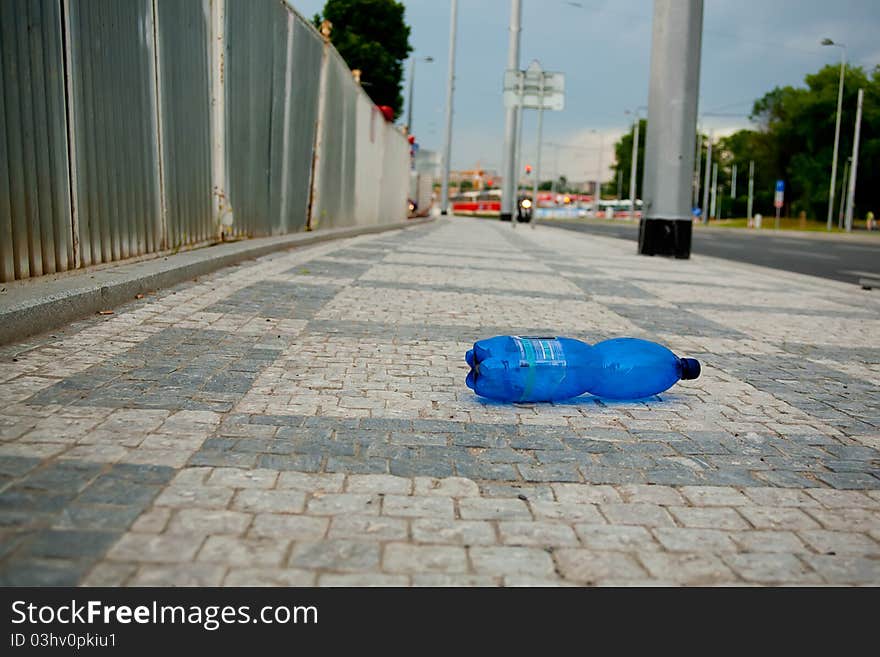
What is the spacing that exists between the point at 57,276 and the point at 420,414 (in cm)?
328

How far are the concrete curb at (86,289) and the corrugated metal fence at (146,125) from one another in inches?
5.8

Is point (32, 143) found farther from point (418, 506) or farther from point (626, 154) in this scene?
point (626, 154)

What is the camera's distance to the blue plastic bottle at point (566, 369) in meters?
3.93

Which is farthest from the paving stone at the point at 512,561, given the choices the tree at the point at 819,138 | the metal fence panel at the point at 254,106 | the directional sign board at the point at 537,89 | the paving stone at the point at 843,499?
the tree at the point at 819,138

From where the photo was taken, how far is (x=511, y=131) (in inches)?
1748

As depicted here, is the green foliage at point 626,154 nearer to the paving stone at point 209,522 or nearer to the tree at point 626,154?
the tree at point 626,154

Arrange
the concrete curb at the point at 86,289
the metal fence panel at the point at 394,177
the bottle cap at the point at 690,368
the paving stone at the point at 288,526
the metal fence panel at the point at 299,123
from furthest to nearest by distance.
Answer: the metal fence panel at the point at 394,177
the metal fence panel at the point at 299,123
the concrete curb at the point at 86,289
the bottle cap at the point at 690,368
the paving stone at the point at 288,526

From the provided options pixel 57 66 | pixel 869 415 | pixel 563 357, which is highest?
pixel 57 66

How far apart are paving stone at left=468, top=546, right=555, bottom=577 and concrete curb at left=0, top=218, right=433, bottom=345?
10.6ft

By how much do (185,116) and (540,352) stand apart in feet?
19.0

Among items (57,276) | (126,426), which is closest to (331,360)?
(126,426)

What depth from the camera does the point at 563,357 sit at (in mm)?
3973
